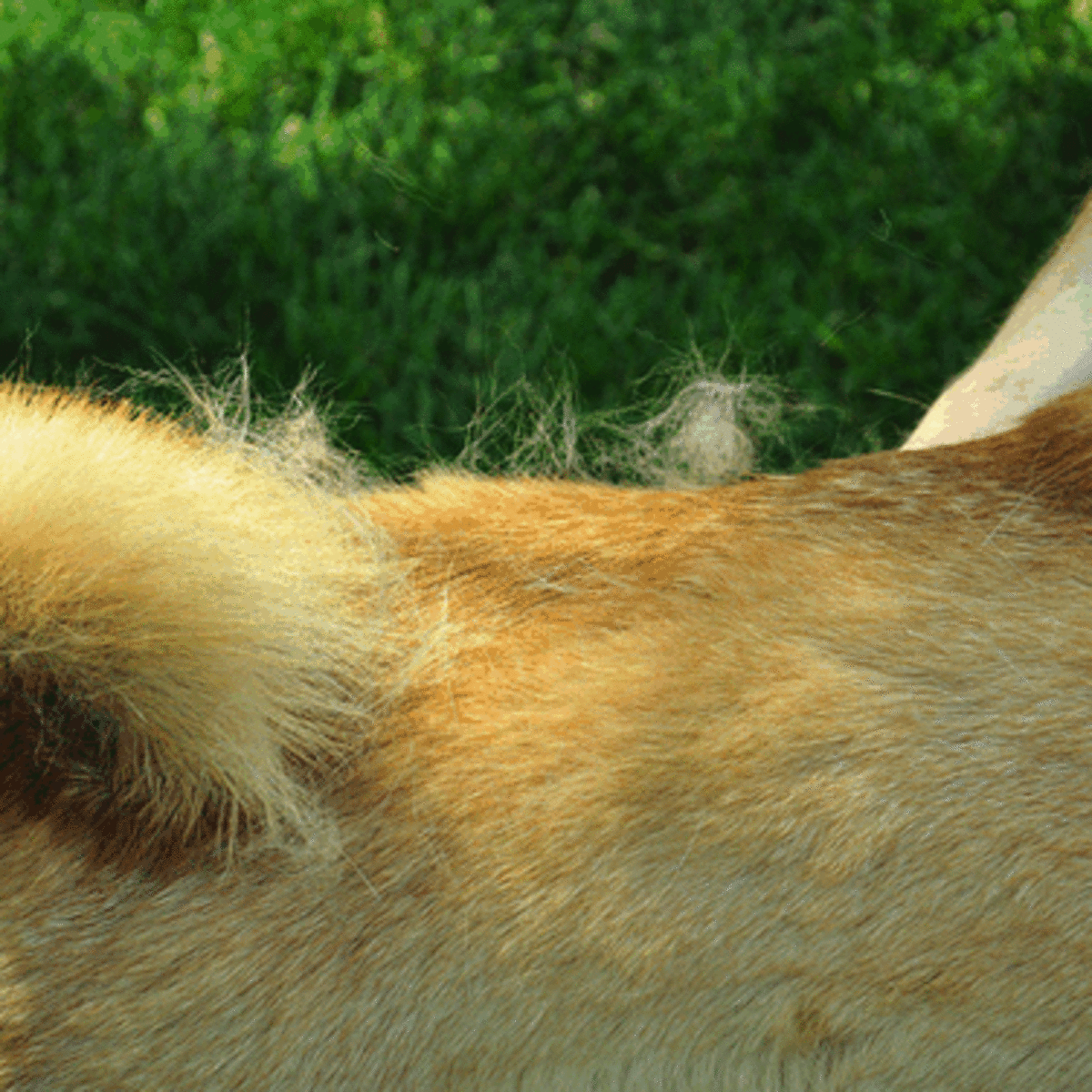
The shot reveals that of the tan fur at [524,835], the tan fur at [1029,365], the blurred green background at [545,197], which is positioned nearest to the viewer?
the tan fur at [524,835]

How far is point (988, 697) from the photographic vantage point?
1193 mm

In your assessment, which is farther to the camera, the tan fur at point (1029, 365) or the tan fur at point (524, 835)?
the tan fur at point (1029, 365)

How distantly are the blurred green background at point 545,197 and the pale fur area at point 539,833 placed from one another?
1.55 m

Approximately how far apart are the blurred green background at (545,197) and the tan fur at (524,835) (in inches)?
61.3

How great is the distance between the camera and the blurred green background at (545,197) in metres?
2.83

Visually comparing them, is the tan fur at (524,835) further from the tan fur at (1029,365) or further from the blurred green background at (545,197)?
the blurred green background at (545,197)

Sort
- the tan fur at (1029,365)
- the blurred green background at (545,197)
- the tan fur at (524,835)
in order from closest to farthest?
the tan fur at (524,835) → the tan fur at (1029,365) → the blurred green background at (545,197)

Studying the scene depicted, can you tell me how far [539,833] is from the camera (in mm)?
1162

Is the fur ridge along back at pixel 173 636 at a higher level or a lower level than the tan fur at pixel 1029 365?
lower

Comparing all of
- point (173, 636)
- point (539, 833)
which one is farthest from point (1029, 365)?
point (173, 636)

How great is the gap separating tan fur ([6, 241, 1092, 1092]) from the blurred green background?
156 cm

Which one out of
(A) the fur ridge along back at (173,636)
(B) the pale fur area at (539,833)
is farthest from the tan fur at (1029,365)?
(A) the fur ridge along back at (173,636)

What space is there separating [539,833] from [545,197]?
211 centimetres

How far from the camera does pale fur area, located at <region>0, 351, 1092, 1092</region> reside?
112 centimetres
